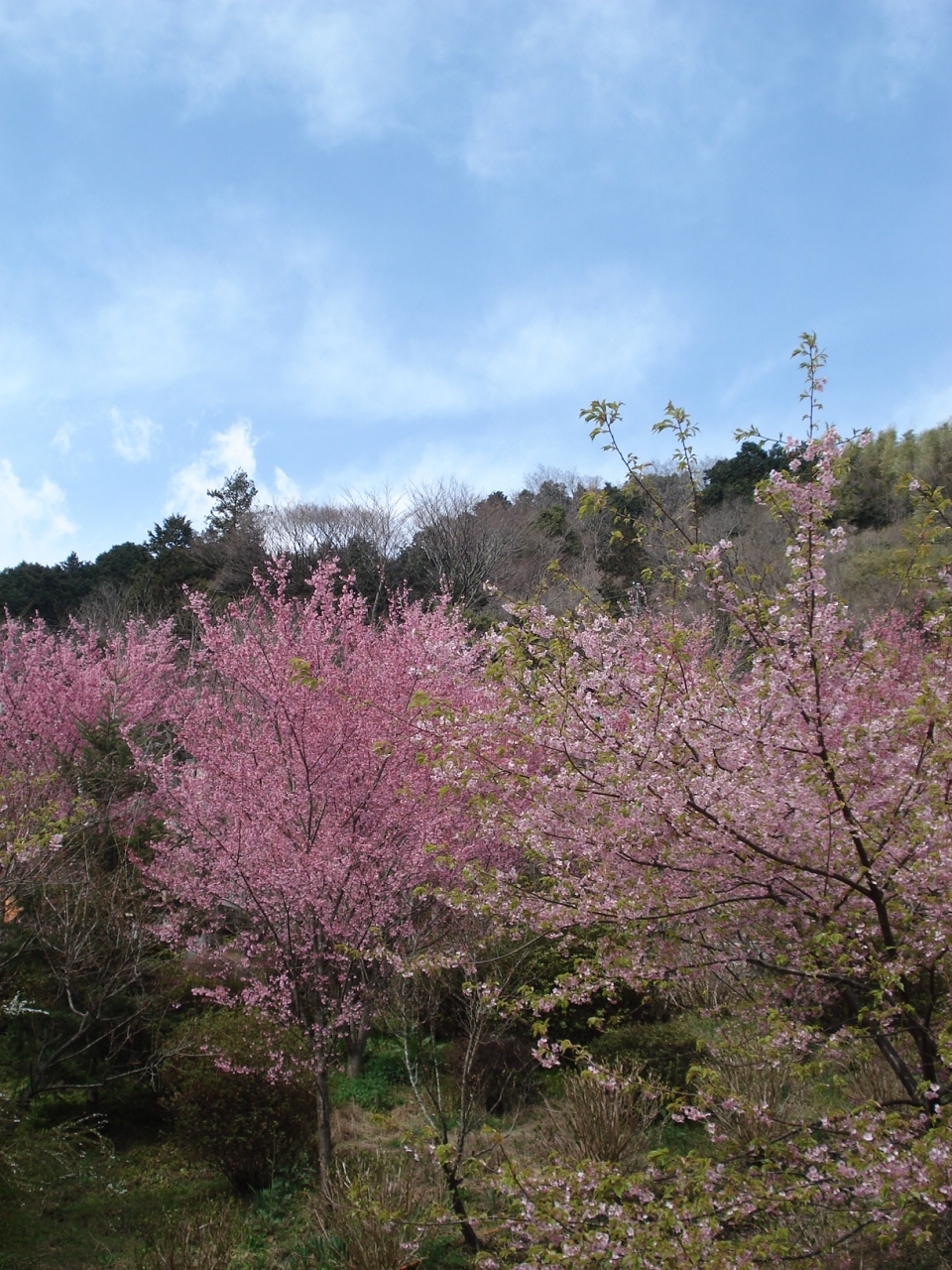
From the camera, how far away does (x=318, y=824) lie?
18.9 ft

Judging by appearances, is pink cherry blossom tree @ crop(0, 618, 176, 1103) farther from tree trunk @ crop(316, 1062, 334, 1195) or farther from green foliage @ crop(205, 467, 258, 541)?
green foliage @ crop(205, 467, 258, 541)

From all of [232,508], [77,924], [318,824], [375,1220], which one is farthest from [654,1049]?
[232,508]

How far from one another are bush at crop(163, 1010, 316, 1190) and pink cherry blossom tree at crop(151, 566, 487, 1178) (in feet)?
1.02

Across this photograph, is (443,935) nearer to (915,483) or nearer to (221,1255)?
(221,1255)

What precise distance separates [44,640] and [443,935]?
42.2 ft

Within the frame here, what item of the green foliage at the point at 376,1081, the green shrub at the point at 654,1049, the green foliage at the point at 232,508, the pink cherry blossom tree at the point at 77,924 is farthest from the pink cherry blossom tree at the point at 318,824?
the green foliage at the point at 232,508

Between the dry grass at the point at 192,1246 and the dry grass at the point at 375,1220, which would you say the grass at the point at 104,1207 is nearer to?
the dry grass at the point at 192,1246

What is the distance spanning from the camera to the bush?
19.9 ft

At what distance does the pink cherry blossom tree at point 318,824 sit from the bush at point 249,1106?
12.2 inches

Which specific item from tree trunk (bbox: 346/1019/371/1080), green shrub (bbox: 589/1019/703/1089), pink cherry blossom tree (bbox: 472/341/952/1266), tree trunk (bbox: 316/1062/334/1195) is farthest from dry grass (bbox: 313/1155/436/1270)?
tree trunk (bbox: 346/1019/371/1080)

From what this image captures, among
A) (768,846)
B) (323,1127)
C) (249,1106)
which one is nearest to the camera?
(768,846)

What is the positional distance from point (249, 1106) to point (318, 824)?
239 cm

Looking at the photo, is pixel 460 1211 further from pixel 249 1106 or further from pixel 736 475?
pixel 736 475

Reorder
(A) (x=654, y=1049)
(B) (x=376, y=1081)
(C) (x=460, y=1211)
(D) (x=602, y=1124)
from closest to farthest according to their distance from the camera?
(C) (x=460, y=1211), (D) (x=602, y=1124), (A) (x=654, y=1049), (B) (x=376, y=1081)
